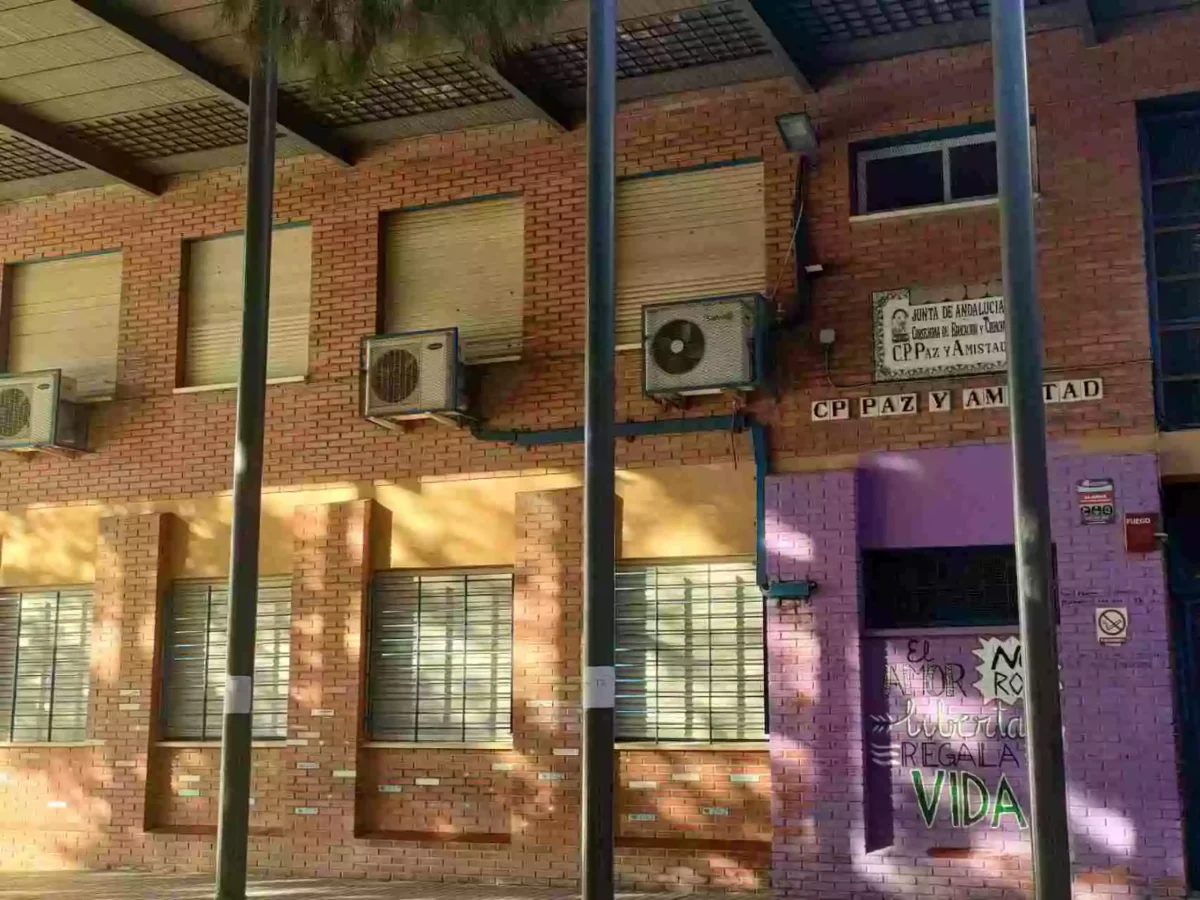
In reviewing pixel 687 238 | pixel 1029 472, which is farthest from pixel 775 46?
pixel 1029 472

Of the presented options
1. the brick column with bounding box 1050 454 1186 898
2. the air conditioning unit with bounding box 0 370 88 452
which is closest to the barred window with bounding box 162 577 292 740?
the air conditioning unit with bounding box 0 370 88 452

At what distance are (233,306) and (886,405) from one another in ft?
23.9

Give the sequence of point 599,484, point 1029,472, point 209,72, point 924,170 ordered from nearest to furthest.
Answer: point 1029,472 → point 599,484 → point 924,170 → point 209,72

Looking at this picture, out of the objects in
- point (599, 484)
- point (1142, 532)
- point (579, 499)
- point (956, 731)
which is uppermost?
point (579, 499)

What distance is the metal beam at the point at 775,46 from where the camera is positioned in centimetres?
1230

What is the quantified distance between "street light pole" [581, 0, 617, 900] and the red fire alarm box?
4531 mm

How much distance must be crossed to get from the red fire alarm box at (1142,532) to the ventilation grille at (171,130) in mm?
9375

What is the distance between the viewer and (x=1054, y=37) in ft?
41.8

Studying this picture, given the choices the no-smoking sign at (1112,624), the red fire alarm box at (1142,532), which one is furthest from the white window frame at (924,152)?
the no-smoking sign at (1112,624)

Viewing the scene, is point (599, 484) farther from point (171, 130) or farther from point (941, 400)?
point (171, 130)

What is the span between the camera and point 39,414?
15.7 metres

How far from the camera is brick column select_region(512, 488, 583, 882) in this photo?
13.4 meters

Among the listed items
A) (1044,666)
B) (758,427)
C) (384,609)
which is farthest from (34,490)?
(1044,666)

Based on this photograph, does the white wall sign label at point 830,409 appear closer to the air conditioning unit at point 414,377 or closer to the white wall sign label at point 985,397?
the white wall sign label at point 985,397
